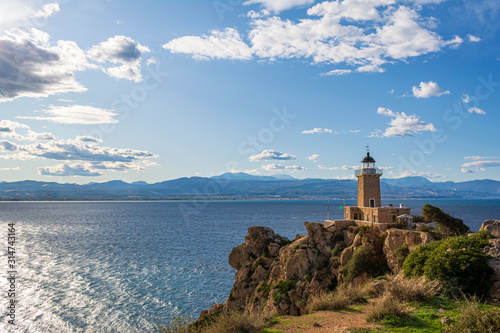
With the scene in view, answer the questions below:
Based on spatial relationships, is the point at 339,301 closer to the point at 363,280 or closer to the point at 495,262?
the point at 495,262

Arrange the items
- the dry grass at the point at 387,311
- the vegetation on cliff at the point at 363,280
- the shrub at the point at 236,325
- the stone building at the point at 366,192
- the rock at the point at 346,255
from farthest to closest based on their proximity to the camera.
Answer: the stone building at the point at 366,192, the rock at the point at 346,255, the dry grass at the point at 387,311, the vegetation on cliff at the point at 363,280, the shrub at the point at 236,325

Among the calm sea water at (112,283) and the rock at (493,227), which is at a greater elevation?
the rock at (493,227)

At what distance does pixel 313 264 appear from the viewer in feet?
98.9

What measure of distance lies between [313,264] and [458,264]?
50.3 ft

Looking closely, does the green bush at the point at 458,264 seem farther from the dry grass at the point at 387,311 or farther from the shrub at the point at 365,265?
the shrub at the point at 365,265

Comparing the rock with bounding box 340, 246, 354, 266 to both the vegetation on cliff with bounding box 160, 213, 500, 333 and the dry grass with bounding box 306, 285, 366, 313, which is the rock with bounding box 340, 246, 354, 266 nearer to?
the vegetation on cliff with bounding box 160, 213, 500, 333

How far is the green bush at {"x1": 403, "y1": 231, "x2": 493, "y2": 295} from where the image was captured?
612 inches

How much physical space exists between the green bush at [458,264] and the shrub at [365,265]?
7.05 metres

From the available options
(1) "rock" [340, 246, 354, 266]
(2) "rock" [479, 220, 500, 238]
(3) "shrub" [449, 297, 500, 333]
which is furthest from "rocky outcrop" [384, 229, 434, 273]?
(3) "shrub" [449, 297, 500, 333]

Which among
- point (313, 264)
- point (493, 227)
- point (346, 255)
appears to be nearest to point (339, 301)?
point (346, 255)

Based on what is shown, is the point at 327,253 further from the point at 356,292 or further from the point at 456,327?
the point at 456,327

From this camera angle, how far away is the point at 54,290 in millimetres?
38812

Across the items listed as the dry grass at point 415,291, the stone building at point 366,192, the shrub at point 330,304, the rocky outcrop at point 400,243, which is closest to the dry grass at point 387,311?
the dry grass at point 415,291

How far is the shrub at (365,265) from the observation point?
26008mm
